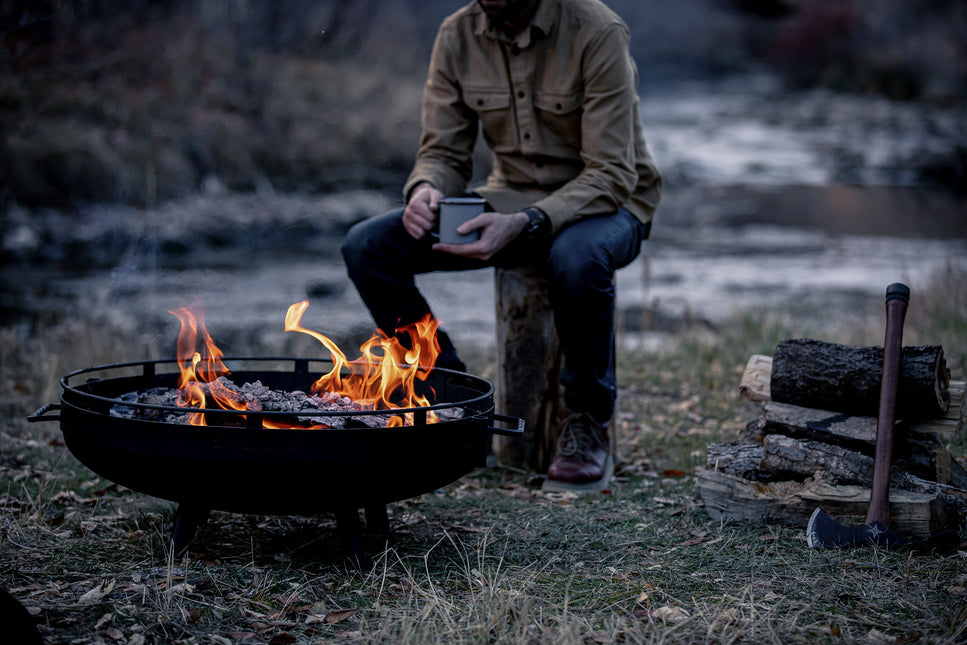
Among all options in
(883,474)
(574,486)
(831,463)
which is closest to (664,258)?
(574,486)

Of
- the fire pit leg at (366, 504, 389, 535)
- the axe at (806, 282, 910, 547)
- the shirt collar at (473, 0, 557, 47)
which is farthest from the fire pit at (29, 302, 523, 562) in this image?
the shirt collar at (473, 0, 557, 47)

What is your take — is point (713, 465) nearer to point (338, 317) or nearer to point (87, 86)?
point (338, 317)

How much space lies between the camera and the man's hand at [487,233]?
297 centimetres

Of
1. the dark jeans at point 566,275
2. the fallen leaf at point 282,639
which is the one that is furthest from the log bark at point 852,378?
the fallen leaf at point 282,639

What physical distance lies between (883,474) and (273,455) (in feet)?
5.34

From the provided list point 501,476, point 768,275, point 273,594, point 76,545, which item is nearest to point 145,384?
point 76,545

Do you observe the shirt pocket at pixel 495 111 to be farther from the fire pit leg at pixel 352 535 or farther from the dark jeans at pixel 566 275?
the fire pit leg at pixel 352 535

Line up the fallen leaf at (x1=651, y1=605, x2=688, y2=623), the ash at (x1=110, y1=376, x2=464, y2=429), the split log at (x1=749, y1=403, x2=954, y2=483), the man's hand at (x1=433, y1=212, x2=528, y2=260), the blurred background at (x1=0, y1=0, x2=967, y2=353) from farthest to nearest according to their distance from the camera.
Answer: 1. the blurred background at (x1=0, y1=0, x2=967, y2=353)
2. the man's hand at (x1=433, y1=212, x2=528, y2=260)
3. the split log at (x1=749, y1=403, x2=954, y2=483)
4. the ash at (x1=110, y1=376, x2=464, y2=429)
5. the fallen leaf at (x1=651, y1=605, x2=688, y2=623)

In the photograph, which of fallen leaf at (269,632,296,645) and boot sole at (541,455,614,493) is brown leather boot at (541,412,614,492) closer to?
boot sole at (541,455,614,493)

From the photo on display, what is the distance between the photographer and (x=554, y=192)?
10.6 ft

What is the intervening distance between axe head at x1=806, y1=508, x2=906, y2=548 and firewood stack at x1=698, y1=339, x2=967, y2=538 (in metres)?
0.06

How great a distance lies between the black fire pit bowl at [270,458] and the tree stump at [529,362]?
94 cm

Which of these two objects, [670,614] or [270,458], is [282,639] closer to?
[270,458]

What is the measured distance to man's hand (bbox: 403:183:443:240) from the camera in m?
3.17
